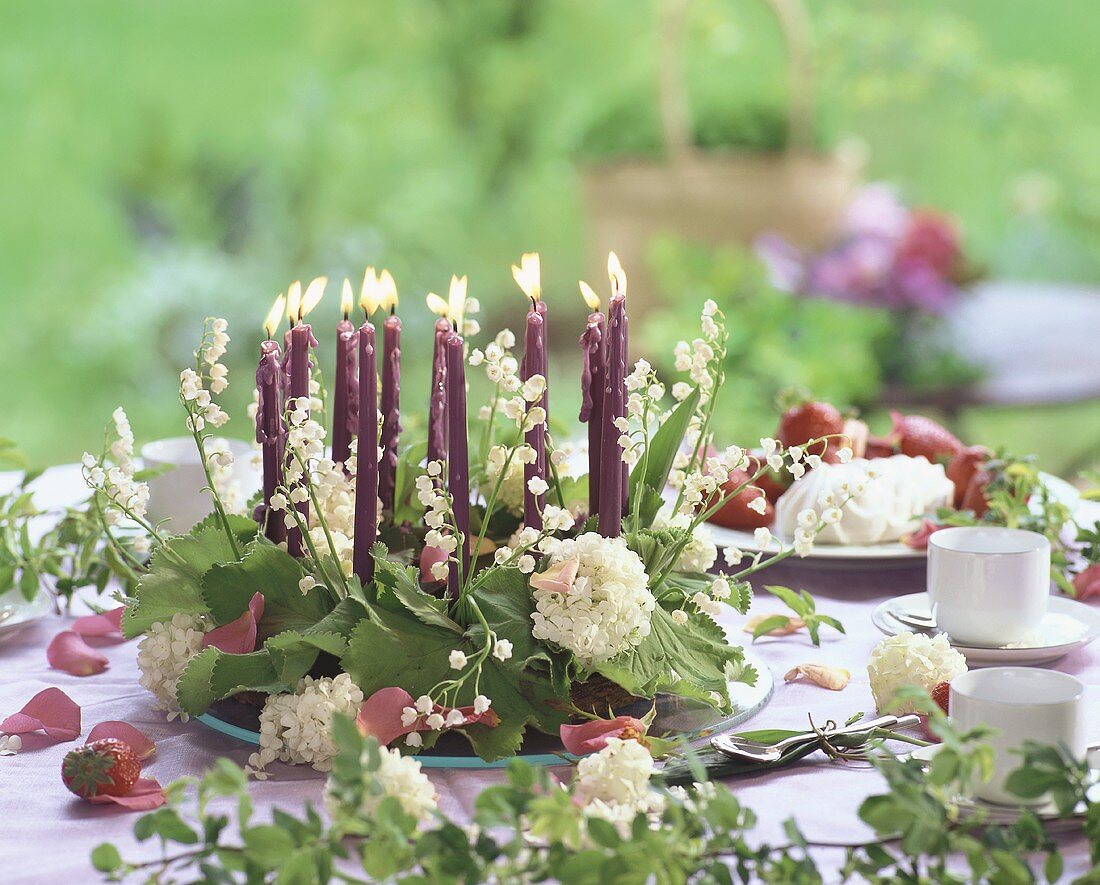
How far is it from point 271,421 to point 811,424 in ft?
2.26

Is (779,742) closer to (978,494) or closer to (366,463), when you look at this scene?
(366,463)

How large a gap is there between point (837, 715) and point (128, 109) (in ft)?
13.9

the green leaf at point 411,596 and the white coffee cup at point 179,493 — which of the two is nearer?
the green leaf at point 411,596

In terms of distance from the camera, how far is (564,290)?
5.16m

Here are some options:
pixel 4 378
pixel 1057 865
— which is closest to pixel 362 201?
pixel 4 378

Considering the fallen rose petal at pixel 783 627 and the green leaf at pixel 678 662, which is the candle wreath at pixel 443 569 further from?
the fallen rose petal at pixel 783 627

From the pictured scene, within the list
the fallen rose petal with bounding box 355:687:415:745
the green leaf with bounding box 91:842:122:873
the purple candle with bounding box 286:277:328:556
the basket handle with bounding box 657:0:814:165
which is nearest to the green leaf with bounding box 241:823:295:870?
the green leaf with bounding box 91:842:122:873

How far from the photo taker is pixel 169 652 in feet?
3.24

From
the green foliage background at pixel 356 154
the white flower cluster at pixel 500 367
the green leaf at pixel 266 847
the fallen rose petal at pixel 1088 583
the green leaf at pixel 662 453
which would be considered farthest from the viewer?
the green foliage background at pixel 356 154

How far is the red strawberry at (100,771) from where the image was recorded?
883mm

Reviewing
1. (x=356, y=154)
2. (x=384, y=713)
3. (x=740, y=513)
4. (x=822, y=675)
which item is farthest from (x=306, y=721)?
(x=356, y=154)

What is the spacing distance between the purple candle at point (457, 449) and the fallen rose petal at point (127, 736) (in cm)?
23

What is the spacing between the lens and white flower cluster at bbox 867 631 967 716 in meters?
1.01

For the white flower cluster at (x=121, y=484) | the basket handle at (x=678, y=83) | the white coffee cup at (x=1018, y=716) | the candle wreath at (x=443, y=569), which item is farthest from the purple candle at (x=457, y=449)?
the basket handle at (x=678, y=83)
